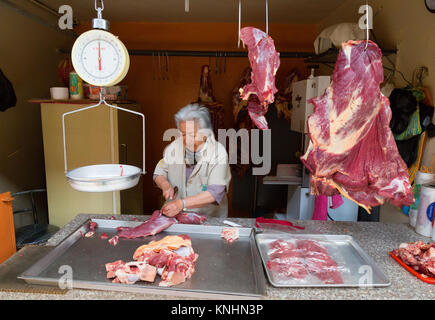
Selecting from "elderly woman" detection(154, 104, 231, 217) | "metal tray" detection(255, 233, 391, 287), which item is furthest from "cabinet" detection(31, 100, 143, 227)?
"metal tray" detection(255, 233, 391, 287)

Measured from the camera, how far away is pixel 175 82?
5.03m

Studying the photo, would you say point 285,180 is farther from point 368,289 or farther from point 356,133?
point 368,289

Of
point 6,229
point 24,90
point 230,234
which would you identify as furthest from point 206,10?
point 6,229

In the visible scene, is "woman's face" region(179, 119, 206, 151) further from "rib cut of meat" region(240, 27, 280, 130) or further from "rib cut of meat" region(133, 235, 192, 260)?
"rib cut of meat" region(133, 235, 192, 260)

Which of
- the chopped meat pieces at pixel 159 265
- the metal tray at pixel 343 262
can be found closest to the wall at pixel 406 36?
the metal tray at pixel 343 262

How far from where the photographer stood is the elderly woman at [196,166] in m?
2.40

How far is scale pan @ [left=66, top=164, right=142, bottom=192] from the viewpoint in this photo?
1.35 metres

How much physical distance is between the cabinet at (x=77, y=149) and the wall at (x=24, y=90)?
16.1 inches

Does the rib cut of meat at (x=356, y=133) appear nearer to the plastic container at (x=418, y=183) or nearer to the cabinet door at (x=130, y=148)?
→ the plastic container at (x=418, y=183)

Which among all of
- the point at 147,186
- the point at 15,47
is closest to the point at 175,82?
the point at 147,186

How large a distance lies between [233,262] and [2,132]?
305 cm

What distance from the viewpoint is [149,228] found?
1.88 metres

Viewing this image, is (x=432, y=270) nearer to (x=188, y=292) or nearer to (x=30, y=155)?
(x=188, y=292)

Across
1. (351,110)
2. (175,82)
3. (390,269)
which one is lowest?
(390,269)
